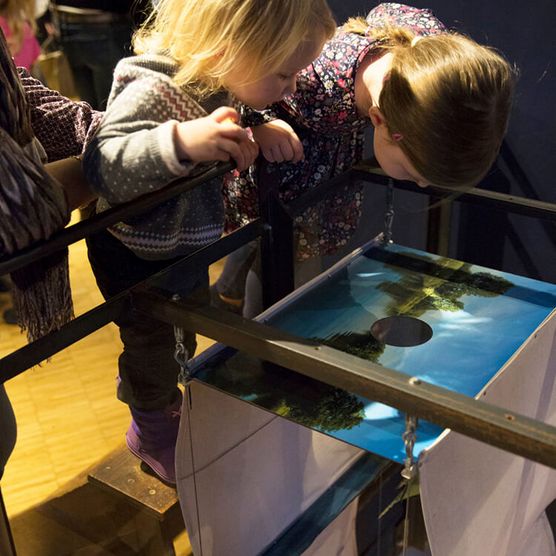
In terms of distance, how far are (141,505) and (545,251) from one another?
2.49 feet

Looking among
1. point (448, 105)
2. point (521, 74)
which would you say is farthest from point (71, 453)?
point (521, 74)

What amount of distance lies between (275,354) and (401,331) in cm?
25

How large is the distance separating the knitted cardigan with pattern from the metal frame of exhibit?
0.10 feet

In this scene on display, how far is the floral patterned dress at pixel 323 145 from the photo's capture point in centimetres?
117

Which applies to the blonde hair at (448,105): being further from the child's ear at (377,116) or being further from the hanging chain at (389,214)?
the hanging chain at (389,214)

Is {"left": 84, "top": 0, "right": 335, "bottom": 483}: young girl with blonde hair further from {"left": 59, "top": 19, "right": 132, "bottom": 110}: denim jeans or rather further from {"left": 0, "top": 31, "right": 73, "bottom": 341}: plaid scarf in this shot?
{"left": 59, "top": 19, "right": 132, "bottom": 110}: denim jeans

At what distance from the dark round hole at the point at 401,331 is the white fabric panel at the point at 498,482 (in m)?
0.11

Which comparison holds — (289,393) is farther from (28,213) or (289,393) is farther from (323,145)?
(323,145)

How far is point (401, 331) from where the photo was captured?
3.31 ft

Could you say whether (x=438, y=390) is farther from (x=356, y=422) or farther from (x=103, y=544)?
(x=103, y=544)

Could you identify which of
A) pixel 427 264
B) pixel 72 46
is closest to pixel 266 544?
pixel 427 264

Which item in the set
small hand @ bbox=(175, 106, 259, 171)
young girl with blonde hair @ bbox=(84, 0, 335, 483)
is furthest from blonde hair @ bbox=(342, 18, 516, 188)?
small hand @ bbox=(175, 106, 259, 171)

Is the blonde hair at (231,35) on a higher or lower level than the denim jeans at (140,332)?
higher

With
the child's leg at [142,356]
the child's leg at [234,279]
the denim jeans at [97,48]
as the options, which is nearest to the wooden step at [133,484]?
the child's leg at [142,356]
